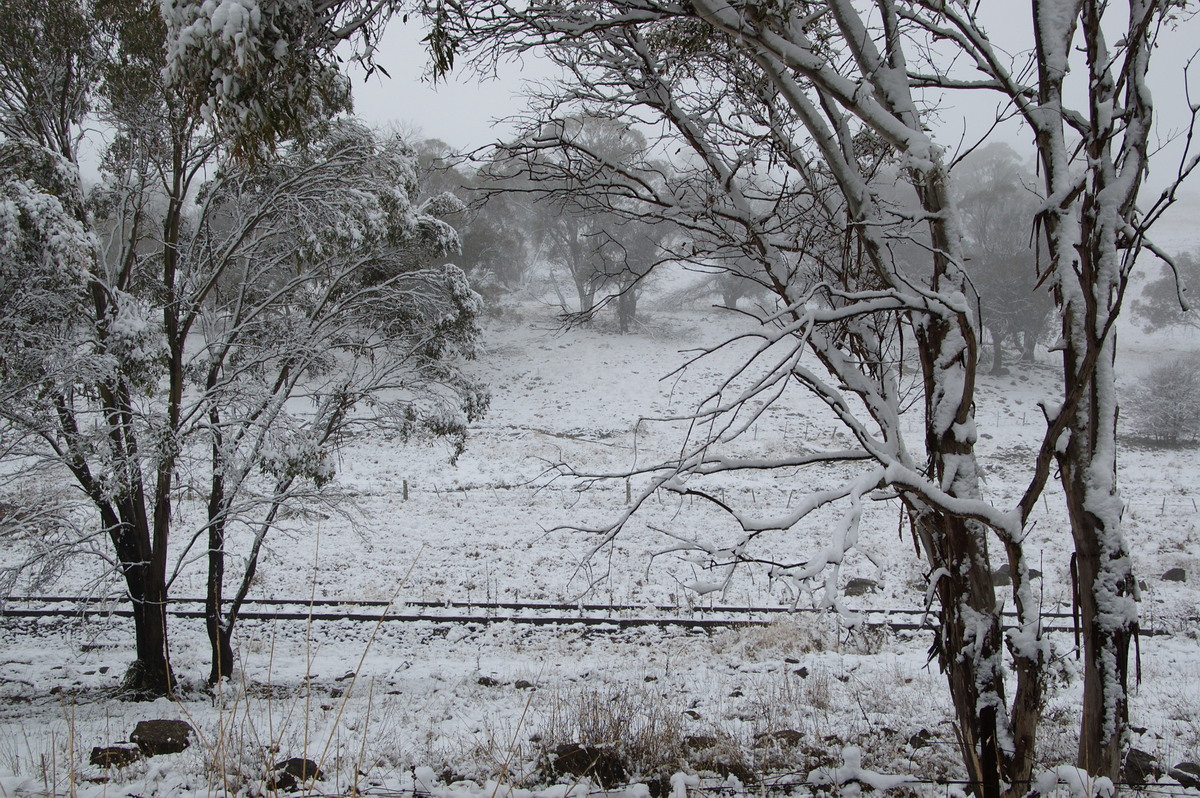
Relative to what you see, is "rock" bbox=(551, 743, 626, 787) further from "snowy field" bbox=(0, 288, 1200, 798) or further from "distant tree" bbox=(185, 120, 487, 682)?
"distant tree" bbox=(185, 120, 487, 682)

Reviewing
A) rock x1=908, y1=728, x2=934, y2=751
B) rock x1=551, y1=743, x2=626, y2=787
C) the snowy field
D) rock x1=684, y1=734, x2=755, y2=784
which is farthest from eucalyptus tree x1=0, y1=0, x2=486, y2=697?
rock x1=908, y1=728, x2=934, y2=751

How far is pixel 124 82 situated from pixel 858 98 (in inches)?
328

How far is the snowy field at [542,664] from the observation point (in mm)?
4383

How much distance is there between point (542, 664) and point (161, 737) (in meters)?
4.15

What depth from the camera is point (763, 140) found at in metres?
4.47

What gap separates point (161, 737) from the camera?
201 inches

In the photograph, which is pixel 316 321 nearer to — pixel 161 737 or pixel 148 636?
pixel 148 636

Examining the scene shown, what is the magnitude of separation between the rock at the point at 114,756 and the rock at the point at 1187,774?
21.2ft

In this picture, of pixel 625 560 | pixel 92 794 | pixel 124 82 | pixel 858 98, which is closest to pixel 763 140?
pixel 858 98

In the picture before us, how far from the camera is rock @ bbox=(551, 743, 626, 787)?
13.9 feet

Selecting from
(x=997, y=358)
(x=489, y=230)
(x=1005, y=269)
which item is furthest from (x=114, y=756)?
(x=1005, y=269)

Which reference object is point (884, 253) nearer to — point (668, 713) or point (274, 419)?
point (668, 713)

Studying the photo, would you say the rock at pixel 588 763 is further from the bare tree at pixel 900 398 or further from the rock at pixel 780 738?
the bare tree at pixel 900 398

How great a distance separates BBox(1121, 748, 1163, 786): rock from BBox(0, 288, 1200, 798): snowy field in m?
0.44
